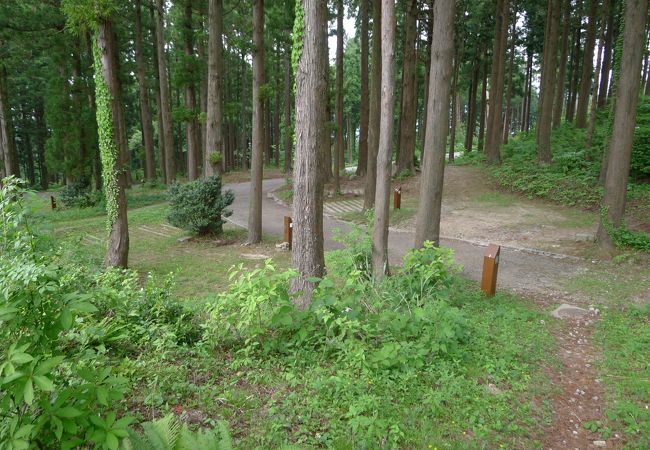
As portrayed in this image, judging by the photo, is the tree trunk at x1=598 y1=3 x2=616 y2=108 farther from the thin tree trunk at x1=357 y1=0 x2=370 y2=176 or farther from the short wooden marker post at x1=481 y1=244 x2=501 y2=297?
the short wooden marker post at x1=481 y1=244 x2=501 y2=297

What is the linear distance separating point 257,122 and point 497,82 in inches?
568

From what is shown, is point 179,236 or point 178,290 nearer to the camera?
point 178,290

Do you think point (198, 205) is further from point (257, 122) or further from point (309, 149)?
point (309, 149)

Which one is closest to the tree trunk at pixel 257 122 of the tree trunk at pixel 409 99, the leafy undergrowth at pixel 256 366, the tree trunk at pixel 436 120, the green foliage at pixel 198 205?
the green foliage at pixel 198 205

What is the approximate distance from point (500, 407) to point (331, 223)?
11.5 m

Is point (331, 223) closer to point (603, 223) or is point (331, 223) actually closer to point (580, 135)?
point (603, 223)

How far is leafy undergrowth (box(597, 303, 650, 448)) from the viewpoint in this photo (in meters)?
3.87

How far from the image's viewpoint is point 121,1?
754 inches

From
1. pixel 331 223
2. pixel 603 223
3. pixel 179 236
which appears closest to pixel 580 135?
pixel 603 223

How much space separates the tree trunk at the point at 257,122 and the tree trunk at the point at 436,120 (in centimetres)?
550

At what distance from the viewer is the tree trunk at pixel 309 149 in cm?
562

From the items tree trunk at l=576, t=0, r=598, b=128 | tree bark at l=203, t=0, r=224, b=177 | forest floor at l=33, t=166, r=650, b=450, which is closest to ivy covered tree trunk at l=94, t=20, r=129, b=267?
forest floor at l=33, t=166, r=650, b=450

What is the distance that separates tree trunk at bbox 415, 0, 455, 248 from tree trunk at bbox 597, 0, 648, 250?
4.95 m

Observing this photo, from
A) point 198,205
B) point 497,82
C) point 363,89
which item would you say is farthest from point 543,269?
point 363,89
